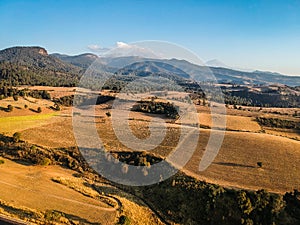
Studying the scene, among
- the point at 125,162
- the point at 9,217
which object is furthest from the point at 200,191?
the point at 9,217

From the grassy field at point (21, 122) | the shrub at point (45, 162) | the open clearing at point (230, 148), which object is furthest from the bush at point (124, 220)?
the grassy field at point (21, 122)

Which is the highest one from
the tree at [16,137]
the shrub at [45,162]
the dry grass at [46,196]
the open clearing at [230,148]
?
the open clearing at [230,148]

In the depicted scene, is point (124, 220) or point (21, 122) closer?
Result: point (124, 220)

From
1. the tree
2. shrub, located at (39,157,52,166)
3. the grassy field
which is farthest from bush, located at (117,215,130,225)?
the grassy field

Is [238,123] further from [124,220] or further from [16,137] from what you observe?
[124,220]

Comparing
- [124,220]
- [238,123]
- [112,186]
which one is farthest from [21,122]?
[238,123]

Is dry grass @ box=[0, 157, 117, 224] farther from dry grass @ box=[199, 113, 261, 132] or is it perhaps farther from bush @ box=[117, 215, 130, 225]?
dry grass @ box=[199, 113, 261, 132]

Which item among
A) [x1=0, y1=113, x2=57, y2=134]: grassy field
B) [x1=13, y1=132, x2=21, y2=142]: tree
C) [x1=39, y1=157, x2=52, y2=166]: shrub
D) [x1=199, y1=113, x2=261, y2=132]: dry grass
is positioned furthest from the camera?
[x1=199, y1=113, x2=261, y2=132]: dry grass

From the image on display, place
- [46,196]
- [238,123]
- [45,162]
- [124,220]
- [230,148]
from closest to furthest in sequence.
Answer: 1. [124,220]
2. [46,196]
3. [45,162]
4. [230,148]
5. [238,123]

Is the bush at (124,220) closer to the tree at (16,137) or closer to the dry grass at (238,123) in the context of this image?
the tree at (16,137)

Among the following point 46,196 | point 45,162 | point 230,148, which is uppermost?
point 230,148

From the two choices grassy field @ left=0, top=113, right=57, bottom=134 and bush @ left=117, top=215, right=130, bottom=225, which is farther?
grassy field @ left=0, top=113, right=57, bottom=134
